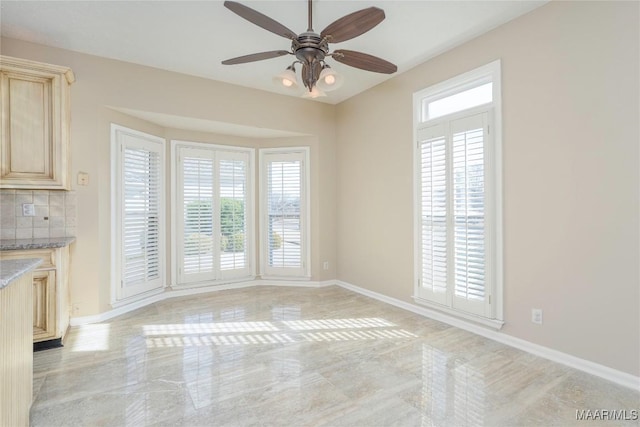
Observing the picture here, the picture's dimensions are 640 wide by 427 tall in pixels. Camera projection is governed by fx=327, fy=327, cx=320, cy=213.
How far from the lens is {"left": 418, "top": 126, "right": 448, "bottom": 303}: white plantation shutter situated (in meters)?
3.48

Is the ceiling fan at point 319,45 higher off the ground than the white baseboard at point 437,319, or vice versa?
the ceiling fan at point 319,45

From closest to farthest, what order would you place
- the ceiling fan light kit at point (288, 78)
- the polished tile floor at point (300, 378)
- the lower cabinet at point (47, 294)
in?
1. the polished tile floor at point (300, 378)
2. the ceiling fan light kit at point (288, 78)
3. the lower cabinet at point (47, 294)

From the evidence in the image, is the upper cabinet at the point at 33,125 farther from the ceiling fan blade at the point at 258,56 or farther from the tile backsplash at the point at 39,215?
the ceiling fan blade at the point at 258,56

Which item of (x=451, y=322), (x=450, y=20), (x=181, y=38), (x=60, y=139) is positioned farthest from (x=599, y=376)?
(x=60, y=139)

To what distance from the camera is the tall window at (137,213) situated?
12.6 ft

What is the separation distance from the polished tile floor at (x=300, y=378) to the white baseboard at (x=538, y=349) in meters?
0.07

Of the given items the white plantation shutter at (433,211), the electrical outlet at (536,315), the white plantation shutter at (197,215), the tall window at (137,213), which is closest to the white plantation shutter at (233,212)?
the white plantation shutter at (197,215)

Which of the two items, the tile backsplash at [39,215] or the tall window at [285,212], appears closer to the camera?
the tile backsplash at [39,215]

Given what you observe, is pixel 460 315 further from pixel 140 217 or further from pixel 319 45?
pixel 140 217

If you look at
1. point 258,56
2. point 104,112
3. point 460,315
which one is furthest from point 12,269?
point 460,315

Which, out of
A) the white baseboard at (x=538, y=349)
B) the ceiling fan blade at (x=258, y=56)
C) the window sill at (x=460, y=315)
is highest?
the ceiling fan blade at (x=258, y=56)

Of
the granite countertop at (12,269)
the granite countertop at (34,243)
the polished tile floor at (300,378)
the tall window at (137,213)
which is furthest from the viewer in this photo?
the tall window at (137,213)

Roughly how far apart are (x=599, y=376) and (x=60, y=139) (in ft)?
16.1

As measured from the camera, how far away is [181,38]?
3.25 m
